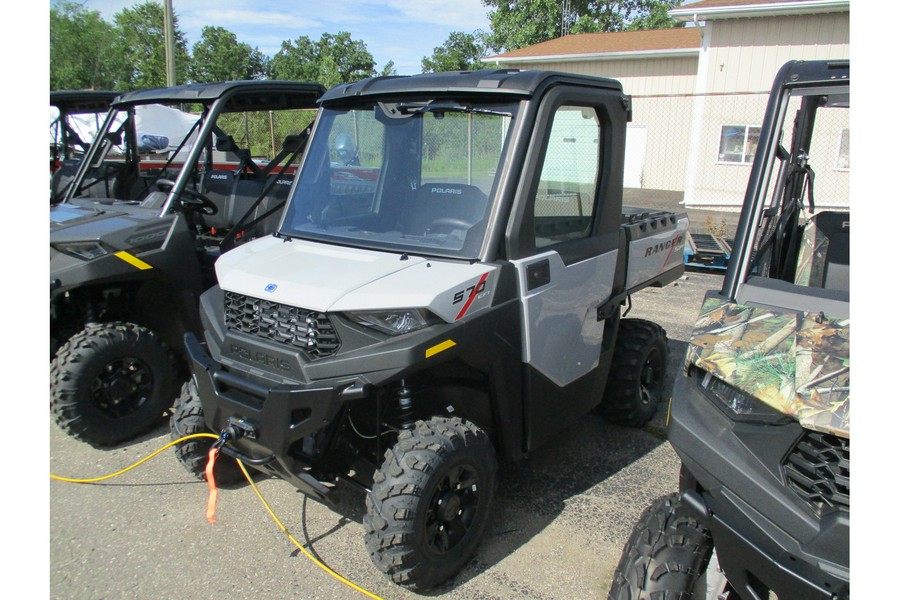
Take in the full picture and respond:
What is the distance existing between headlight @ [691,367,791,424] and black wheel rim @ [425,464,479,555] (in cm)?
114

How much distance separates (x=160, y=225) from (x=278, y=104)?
1.73 metres

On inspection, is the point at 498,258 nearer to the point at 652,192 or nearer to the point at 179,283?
the point at 179,283

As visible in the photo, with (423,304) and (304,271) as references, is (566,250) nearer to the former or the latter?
(423,304)

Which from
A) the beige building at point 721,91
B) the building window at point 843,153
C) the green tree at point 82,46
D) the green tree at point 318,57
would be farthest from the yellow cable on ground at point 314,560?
the green tree at point 318,57

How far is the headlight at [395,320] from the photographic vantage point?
9.28ft

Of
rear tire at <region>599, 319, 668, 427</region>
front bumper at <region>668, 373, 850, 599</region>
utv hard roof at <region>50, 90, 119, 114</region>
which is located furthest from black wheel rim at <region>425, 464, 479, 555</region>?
utv hard roof at <region>50, 90, 119, 114</region>

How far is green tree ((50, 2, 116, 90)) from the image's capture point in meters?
39.2

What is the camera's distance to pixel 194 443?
3.63 meters

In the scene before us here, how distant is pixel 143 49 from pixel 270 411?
50865 mm

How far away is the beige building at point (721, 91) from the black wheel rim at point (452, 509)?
40.1 ft

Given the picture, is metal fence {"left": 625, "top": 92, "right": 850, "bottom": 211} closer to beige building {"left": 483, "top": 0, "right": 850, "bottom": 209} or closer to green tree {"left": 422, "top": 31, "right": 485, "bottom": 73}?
beige building {"left": 483, "top": 0, "right": 850, "bottom": 209}

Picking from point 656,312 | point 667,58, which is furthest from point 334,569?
point 667,58

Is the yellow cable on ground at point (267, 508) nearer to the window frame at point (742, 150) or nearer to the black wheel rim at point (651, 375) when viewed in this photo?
the black wheel rim at point (651, 375)

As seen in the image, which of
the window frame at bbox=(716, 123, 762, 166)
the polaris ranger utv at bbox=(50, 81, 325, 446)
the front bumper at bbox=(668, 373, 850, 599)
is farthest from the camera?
the window frame at bbox=(716, 123, 762, 166)
